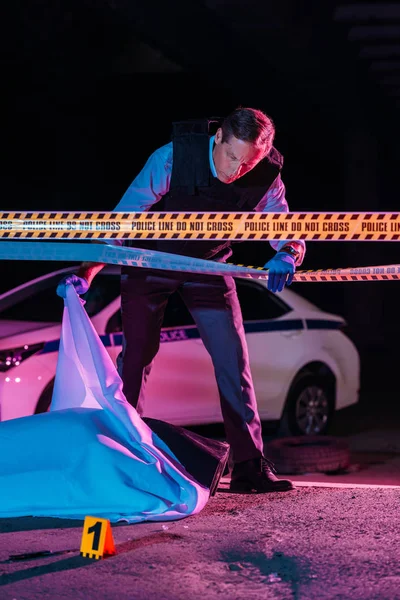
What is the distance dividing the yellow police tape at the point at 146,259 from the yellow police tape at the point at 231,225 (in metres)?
0.08

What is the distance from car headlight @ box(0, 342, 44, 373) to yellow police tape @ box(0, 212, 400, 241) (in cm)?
185

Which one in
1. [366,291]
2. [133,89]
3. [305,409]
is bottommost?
[305,409]

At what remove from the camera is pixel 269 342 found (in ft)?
28.8

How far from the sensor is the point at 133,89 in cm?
2262

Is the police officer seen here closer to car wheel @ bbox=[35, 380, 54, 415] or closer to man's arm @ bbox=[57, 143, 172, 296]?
man's arm @ bbox=[57, 143, 172, 296]

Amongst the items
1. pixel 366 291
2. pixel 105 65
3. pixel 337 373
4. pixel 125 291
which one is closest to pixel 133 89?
pixel 105 65

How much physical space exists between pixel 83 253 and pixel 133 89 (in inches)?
698

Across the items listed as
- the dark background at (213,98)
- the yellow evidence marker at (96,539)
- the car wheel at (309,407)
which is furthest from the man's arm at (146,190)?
the dark background at (213,98)

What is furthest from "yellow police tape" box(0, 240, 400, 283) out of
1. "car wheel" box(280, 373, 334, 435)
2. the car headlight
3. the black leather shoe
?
"car wheel" box(280, 373, 334, 435)

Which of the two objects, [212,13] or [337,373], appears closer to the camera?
[337,373]

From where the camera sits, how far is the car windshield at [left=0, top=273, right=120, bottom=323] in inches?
306

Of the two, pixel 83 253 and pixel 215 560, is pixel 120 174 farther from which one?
pixel 215 560

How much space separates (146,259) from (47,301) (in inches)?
107

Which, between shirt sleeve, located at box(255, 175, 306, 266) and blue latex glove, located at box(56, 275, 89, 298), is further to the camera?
shirt sleeve, located at box(255, 175, 306, 266)
